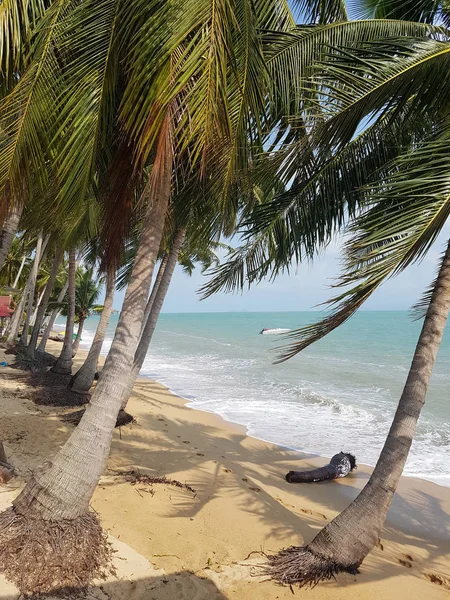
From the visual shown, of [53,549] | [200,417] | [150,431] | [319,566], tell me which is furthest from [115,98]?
[200,417]

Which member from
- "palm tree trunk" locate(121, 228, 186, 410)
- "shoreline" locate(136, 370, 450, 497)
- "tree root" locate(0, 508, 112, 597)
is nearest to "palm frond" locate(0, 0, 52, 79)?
"tree root" locate(0, 508, 112, 597)

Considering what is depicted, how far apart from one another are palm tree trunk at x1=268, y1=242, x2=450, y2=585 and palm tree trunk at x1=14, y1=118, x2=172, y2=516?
183 centimetres

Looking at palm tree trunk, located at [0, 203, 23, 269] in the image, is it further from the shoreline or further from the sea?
the shoreline

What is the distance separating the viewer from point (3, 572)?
283cm

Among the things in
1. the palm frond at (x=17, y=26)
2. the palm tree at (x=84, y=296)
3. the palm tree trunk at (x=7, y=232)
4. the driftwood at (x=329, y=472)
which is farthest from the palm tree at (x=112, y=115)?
the palm tree at (x=84, y=296)

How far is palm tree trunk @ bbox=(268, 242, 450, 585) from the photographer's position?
348cm

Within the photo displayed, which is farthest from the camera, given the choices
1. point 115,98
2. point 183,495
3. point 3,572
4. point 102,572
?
point 183,495

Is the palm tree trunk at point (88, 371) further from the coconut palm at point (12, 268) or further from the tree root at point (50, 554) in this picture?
the coconut palm at point (12, 268)

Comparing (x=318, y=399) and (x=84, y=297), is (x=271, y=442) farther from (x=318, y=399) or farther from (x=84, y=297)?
(x=84, y=297)

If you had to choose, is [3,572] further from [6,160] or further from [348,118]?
[348,118]

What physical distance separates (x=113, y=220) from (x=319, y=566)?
377 centimetres

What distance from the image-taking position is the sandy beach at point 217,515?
3355 millimetres

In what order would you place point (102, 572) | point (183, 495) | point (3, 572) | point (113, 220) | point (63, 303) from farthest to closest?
point (63, 303), point (183, 495), point (113, 220), point (102, 572), point (3, 572)

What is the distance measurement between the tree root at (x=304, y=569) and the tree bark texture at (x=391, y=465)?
0.16 feet
